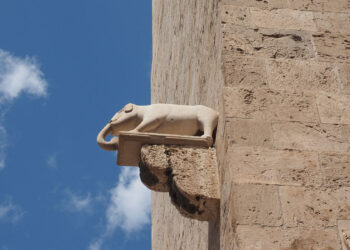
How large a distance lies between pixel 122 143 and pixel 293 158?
990 millimetres

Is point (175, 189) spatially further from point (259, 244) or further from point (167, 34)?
point (167, 34)

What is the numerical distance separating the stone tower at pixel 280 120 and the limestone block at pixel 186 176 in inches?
3.0

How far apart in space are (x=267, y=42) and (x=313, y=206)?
112cm

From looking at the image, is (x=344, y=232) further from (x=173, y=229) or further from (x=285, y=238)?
(x=173, y=229)

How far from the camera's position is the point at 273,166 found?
9.06 ft

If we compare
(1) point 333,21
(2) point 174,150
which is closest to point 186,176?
(2) point 174,150

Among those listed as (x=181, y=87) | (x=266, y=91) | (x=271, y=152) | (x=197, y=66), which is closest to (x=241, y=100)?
(x=266, y=91)

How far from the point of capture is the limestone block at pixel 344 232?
2.48m

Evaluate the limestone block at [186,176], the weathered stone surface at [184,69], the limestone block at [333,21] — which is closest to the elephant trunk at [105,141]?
the limestone block at [186,176]

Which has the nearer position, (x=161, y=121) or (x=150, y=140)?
(x=150, y=140)

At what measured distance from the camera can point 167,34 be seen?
7.31m

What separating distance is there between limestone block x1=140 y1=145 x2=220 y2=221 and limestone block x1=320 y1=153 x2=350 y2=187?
0.56 metres

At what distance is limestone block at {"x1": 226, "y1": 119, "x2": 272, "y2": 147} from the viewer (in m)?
2.85

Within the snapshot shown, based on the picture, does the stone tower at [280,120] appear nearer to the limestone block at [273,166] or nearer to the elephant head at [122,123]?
the limestone block at [273,166]
